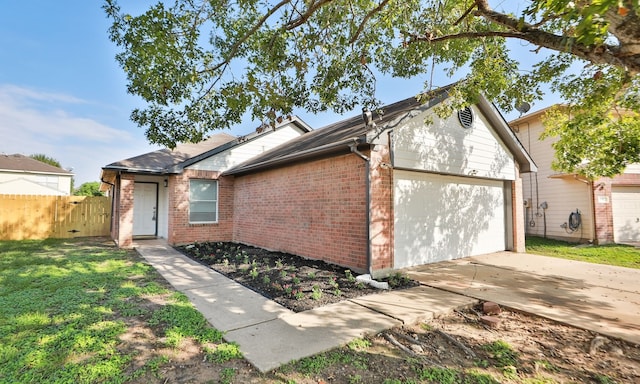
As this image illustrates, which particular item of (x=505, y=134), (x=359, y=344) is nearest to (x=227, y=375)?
(x=359, y=344)

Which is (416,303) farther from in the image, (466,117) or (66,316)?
(466,117)

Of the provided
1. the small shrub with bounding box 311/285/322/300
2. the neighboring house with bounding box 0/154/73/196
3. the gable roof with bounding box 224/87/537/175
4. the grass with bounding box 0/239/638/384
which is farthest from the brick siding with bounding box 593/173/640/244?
the neighboring house with bounding box 0/154/73/196

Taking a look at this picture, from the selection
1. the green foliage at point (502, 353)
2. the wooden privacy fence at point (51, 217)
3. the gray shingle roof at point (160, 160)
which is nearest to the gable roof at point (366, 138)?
the gray shingle roof at point (160, 160)

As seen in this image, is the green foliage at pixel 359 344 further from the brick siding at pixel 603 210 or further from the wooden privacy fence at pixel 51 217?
the wooden privacy fence at pixel 51 217

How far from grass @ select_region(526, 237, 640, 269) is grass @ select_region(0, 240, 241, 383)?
36.1 feet

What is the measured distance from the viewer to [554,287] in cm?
584

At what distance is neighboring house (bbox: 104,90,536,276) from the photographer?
21.7 feet

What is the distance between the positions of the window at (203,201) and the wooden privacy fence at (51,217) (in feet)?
22.0

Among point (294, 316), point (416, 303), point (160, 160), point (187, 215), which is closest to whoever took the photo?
point (294, 316)

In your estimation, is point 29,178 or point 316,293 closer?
point 316,293

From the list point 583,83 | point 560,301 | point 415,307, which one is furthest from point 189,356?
point 583,83

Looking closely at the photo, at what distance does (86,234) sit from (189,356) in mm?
14843

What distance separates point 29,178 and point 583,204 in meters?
37.1

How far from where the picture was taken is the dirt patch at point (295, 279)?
16.7 ft
